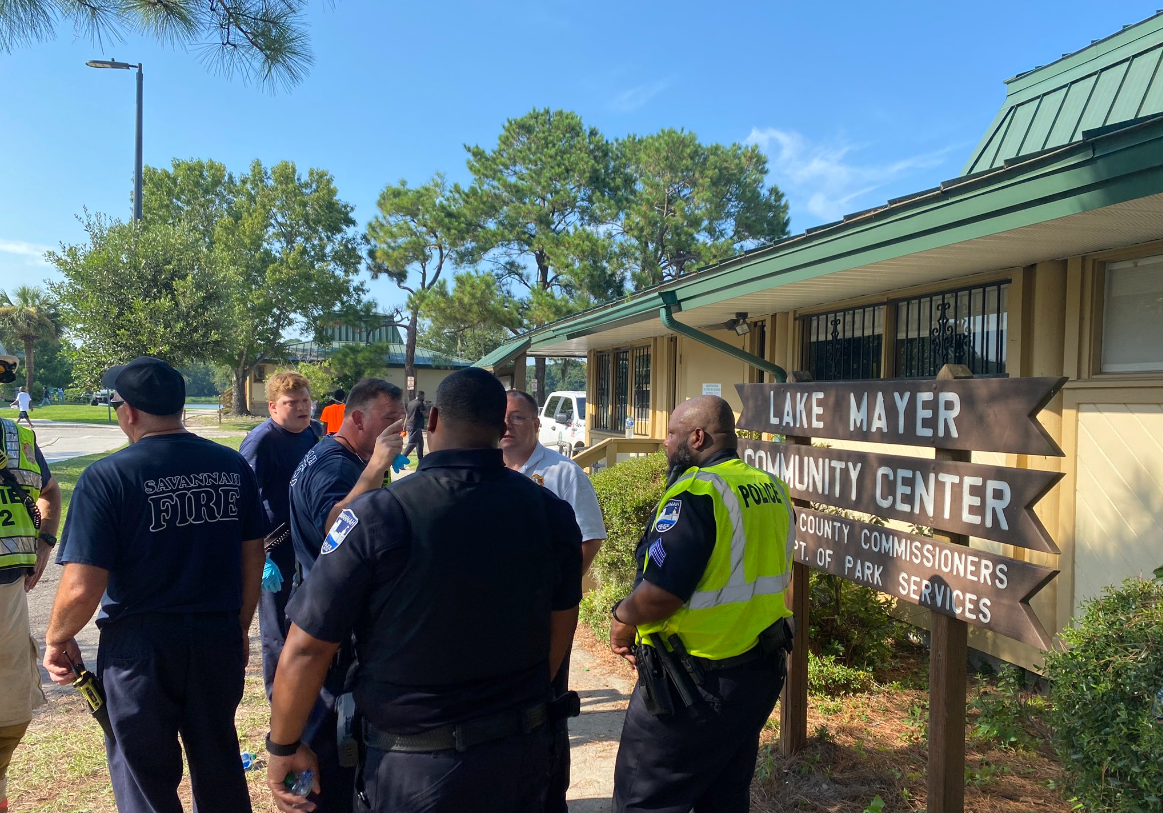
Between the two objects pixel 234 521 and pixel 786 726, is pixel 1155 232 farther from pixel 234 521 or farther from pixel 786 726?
pixel 234 521

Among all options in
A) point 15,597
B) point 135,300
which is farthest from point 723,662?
point 135,300

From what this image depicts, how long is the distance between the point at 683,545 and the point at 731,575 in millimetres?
218

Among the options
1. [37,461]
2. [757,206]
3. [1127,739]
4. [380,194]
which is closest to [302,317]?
[380,194]

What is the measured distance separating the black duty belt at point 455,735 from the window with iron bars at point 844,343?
5225 mm

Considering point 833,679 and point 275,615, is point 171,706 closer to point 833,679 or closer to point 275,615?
point 275,615

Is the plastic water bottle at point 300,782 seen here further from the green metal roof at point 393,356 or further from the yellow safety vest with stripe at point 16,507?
the green metal roof at point 393,356

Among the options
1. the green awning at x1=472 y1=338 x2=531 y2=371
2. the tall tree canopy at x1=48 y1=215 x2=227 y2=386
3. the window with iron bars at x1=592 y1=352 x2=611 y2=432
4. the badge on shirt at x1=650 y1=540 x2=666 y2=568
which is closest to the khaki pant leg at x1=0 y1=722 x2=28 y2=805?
the badge on shirt at x1=650 y1=540 x2=666 y2=568

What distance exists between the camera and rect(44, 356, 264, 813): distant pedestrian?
2.55m

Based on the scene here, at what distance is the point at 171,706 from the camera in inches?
103

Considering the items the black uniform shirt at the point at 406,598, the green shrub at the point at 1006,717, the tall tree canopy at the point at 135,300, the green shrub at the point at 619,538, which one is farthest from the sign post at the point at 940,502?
the tall tree canopy at the point at 135,300

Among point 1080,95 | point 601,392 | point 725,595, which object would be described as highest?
point 1080,95

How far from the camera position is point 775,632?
2.54 m

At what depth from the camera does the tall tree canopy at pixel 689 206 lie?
28875mm

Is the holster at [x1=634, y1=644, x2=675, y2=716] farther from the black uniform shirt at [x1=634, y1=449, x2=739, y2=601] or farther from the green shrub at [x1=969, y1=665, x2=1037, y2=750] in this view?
the green shrub at [x1=969, y1=665, x2=1037, y2=750]
